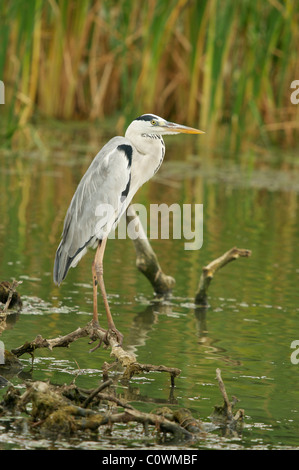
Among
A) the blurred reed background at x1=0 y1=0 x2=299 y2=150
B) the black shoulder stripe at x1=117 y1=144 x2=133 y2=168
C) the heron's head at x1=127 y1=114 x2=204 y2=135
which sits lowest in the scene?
the black shoulder stripe at x1=117 y1=144 x2=133 y2=168

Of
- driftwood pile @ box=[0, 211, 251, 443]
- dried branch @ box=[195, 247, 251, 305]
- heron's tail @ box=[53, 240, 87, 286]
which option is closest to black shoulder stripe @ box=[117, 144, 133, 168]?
heron's tail @ box=[53, 240, 87, 286]

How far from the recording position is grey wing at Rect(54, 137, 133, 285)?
6035 mm

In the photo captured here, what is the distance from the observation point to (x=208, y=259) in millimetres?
8430

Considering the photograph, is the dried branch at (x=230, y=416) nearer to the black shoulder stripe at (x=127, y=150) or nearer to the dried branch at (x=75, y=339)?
the dried branch at (x=75, y=339)

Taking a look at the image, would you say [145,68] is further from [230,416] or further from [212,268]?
[230,416]

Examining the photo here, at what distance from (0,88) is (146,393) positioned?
8.96m

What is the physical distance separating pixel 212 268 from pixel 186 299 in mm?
545

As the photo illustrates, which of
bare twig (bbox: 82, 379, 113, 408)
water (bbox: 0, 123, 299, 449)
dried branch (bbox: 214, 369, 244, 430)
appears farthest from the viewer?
water (bbox: 0, 123, 299, 449)

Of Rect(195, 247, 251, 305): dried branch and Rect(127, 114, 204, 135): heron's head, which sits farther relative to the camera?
Rect(195, 247, 251, 305): dried branch

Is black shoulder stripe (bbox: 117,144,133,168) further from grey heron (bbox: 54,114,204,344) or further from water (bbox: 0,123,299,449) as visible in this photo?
water (bbox: 0,123,299,449)

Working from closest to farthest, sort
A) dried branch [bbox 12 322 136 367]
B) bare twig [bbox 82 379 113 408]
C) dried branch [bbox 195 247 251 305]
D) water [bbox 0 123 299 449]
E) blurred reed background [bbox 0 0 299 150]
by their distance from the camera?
bare twig [bbox 82 379 113 408] < water [bbox 0 123 299 449] < dried branch [bbox 12 322 136 367] < dried branch [bbox 195 247 251 305] < blurred reed background [bbox 0 0 299 150]

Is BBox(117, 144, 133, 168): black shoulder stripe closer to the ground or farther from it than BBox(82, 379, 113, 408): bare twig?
farther from it

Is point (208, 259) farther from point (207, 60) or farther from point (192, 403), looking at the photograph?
point (207, 60)

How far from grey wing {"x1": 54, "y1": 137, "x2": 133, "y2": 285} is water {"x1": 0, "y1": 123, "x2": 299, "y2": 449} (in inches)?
18.1
